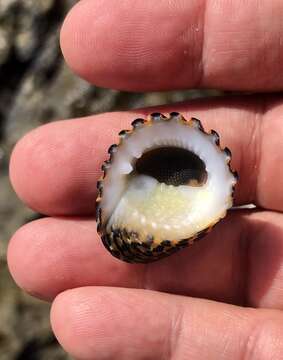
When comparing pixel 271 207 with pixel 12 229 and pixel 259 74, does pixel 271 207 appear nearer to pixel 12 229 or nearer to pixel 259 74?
pixel 259 74

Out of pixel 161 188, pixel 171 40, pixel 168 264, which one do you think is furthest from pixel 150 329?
pixel 171 40

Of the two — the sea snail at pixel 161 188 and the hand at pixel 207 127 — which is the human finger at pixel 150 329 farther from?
the sea snail at pixel 161 188

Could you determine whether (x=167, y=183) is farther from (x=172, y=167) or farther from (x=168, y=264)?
(x=168, y=264)

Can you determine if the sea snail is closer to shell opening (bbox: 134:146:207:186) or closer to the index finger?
shell opening (bbox: 134:146:207:186)

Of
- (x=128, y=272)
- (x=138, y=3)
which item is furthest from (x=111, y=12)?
(x=128, y=272)

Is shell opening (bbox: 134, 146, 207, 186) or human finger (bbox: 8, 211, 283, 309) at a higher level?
shell opening (bbox: 134, 146, 207, 186)

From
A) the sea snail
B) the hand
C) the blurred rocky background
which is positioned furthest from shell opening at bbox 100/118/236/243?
the blurred rocky background
